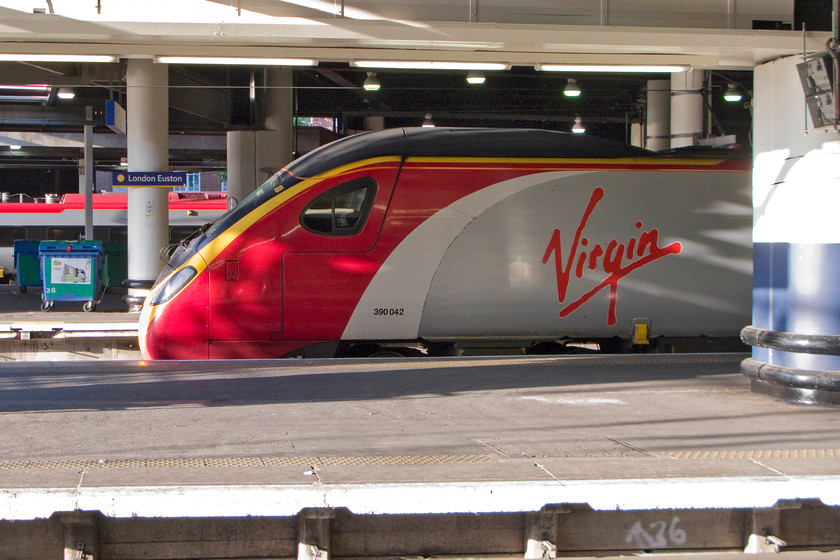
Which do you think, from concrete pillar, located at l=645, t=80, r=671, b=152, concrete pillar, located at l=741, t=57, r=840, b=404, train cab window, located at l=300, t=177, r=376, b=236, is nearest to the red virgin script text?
train cab window, located at l=300, t=177, r=376, b=236

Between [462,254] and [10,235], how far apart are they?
23.0 metres

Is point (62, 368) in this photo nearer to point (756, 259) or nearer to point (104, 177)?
point (756, 259)

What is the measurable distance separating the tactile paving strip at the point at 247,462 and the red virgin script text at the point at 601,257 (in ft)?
15.9

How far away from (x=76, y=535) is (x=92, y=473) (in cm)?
32

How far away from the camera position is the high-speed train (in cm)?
859

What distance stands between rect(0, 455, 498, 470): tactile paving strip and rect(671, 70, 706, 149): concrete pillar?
43.7 ft

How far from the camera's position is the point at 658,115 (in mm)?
19406

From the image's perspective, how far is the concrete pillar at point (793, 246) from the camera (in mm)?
5848

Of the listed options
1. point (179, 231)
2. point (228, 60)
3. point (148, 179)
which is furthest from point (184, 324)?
point (179, 231)

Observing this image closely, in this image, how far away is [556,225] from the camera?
9016mm

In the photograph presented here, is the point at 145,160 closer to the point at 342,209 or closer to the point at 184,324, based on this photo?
the point at 184,324

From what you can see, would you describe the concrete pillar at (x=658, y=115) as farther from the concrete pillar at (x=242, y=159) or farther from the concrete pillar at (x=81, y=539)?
the concrete pillar at (x=81, y=539)

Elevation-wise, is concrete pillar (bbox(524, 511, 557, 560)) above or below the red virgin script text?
below

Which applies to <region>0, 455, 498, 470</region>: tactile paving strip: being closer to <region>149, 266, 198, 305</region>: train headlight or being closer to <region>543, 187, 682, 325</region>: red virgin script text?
<region>149, 266, 198, 305</region>: train headlight
